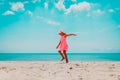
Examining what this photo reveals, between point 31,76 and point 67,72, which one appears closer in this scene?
point 31,76

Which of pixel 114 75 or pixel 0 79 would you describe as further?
pixel 114 75

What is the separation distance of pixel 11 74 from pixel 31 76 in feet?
2.40

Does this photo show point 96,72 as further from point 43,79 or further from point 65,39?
point 65,39

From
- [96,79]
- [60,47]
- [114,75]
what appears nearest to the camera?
[96,79]

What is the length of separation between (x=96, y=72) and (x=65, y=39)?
444 cm

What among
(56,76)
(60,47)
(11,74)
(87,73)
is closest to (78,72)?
(87,73)

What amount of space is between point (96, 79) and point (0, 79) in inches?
119

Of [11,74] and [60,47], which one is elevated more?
[60,47]

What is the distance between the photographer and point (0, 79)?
8.36 m

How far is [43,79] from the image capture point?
27.6ft

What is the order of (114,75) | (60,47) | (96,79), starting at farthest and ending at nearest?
(60,47), (114,75), (96,79)

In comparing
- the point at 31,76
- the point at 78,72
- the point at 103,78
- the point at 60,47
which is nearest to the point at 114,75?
the point at 103,78

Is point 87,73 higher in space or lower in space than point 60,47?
lower

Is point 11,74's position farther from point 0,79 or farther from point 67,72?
point 67,72
